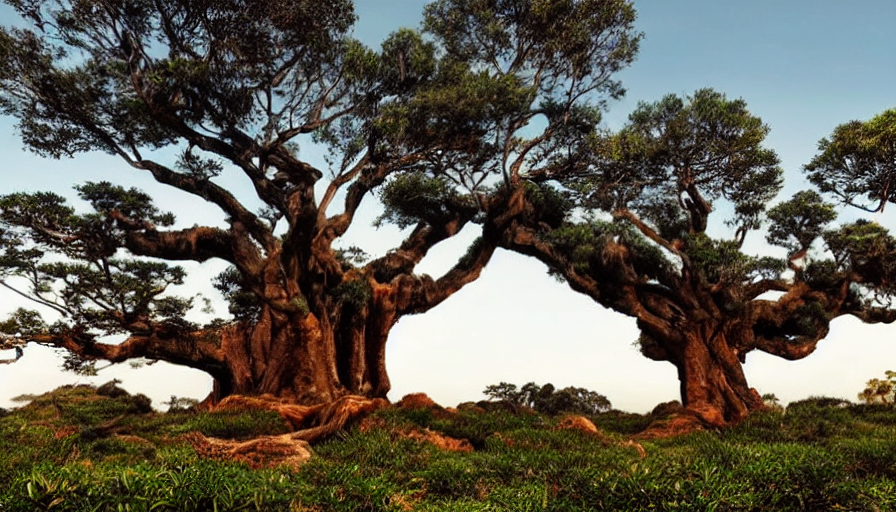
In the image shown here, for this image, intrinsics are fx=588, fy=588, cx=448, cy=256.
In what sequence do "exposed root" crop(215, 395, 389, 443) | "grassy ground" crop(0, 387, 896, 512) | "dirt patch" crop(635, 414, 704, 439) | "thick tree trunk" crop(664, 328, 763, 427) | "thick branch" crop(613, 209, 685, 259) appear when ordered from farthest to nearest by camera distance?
"thick branch" crop(613, 209, 685, 259) → "thick tree trunk" crop(664, 328, 763, 427) → "dirt patch" crop(635, 414, 704, 439) → "exposed root" crop(215, 395, 389, 443) → "grassy ground" crop(0, 387, 896, 512)

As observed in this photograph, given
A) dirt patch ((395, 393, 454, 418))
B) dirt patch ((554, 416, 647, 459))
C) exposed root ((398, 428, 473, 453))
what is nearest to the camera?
exposed root ((398, 428, 473, 453))

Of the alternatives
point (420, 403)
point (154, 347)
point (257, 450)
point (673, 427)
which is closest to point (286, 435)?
point (257, 450)

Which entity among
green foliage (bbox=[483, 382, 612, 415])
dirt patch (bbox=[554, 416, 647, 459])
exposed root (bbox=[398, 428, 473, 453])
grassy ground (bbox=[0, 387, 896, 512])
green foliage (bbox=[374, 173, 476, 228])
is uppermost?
green foliage (bbox=[374, 173, 476, 228])

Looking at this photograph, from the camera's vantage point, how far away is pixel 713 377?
66.1 ft

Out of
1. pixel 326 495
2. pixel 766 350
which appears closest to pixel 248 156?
pixel 326 495

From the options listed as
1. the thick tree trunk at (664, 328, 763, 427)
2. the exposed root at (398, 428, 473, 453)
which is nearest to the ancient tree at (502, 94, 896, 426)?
the thick tree trunk at (664, 328, 763, 427)

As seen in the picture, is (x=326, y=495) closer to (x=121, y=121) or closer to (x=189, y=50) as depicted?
(x=189, y=50)

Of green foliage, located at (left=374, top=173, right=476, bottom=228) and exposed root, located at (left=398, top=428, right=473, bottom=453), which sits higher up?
green foliage, located at (left=374, top=173, right=476, bottom=228)

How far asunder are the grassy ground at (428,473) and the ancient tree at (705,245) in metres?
7.26

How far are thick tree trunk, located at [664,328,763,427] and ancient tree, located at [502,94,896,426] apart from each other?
4 cm

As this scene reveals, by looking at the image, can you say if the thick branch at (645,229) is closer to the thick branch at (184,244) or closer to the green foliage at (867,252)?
the green foliage at (867,252)

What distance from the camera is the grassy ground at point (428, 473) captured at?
4543mm

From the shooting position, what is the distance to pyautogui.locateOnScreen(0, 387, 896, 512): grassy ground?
4.54 metres

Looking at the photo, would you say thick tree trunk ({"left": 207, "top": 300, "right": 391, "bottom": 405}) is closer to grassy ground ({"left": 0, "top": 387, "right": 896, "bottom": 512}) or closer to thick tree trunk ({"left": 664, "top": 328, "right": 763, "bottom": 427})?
grassy ground ({"left": 0, "top": 387, "right": 896, "bottom": 512})
